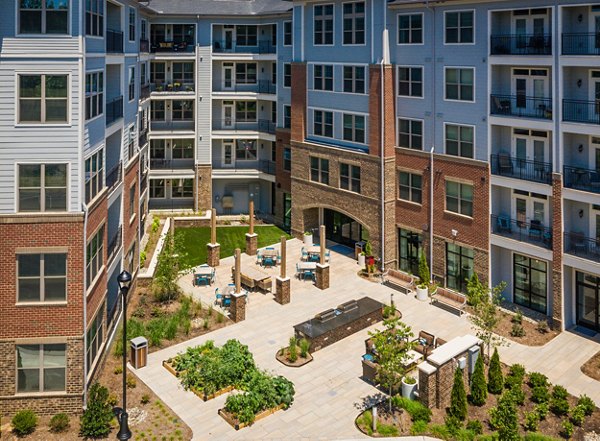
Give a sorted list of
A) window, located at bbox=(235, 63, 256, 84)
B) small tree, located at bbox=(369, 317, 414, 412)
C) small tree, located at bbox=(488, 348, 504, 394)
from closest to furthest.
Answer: small tree, located at bbox=(369, 317, 414, 412) < small tree, located at bbox=(488, 348, 504, 394) < window, located at bbox=(235, 63, 256, 84)

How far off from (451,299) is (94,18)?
69.1 ft

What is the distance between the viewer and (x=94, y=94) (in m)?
21.9

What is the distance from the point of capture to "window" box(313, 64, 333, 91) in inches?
1444

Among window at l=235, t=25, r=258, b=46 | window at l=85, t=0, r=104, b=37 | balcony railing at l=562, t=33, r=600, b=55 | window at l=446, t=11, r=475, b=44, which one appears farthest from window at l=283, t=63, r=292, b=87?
balcony railing at l=562, t=33, r=600, b=55

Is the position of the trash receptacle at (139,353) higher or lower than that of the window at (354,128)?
lower

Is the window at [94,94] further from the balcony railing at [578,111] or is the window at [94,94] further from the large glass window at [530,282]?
the large glass window at [530,282]

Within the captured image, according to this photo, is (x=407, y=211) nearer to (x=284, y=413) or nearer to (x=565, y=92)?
(x=565, y=92)

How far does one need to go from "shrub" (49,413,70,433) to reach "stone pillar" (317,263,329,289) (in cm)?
1586

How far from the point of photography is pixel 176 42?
45.6 metres

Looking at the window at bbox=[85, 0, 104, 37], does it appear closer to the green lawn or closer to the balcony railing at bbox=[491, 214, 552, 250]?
the green lawn

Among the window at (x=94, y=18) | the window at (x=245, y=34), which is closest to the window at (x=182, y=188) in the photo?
the window at (x=245, y=34)

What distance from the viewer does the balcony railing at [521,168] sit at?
89.8ft

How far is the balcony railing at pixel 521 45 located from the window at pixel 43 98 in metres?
20.0

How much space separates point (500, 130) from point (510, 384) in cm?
1305
